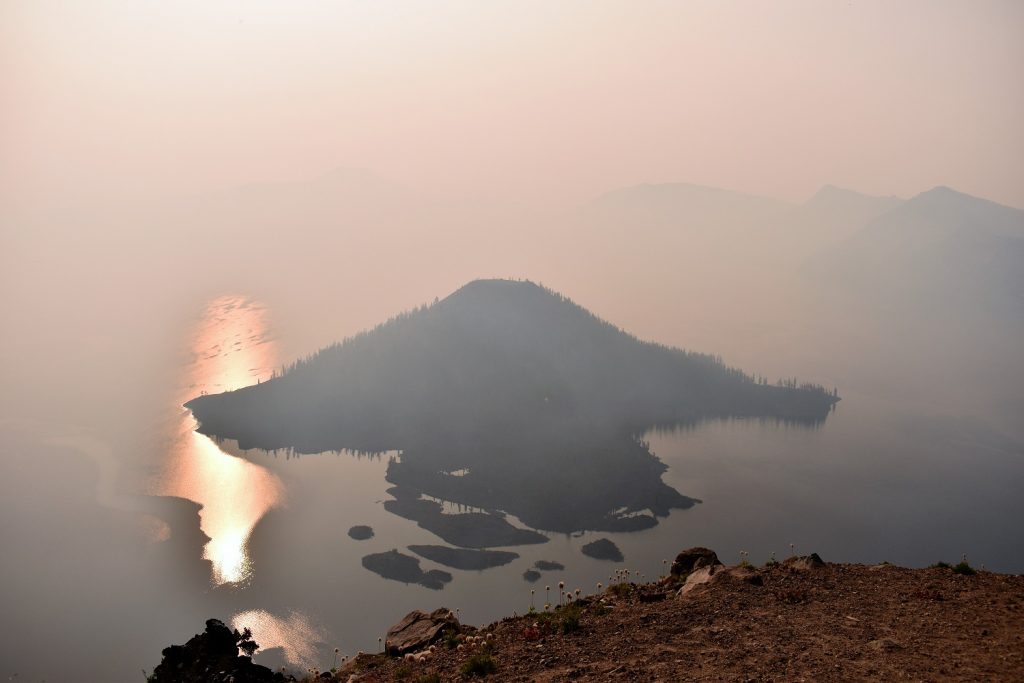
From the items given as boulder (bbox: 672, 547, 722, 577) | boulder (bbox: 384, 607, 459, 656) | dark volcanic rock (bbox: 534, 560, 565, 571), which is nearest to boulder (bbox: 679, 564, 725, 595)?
boulder (bbox: 672, 547, 722, 577)

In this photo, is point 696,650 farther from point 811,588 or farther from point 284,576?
point 284,576

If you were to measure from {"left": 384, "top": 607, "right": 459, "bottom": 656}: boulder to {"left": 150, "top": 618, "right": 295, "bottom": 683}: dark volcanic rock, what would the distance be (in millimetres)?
5773

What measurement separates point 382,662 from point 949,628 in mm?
26549

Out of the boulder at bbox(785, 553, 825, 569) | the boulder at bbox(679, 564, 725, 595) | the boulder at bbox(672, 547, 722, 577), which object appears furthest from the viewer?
the boulder at bbox(672, 547, 722, 577)

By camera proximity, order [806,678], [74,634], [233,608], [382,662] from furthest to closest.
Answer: [233,608]
[74,634]
[382,662]
[806,678]

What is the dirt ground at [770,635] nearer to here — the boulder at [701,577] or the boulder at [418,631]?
the boulder at [701,577]

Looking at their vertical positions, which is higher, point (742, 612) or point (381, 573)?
point (742, 612)

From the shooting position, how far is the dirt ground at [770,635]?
25.2 m

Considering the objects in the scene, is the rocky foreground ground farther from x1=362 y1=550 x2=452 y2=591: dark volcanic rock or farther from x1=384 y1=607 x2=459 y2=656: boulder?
x1=362 y1=550 x2=452 y2=591: dark volcanic rock

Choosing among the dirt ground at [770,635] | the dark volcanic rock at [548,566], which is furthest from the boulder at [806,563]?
the dark volcanic rock at [548,566]

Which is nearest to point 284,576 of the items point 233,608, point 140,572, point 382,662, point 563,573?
point 233,608

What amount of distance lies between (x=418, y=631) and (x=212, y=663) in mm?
10365

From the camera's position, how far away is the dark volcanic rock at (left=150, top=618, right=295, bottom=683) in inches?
1225

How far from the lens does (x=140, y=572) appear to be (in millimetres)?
183375
